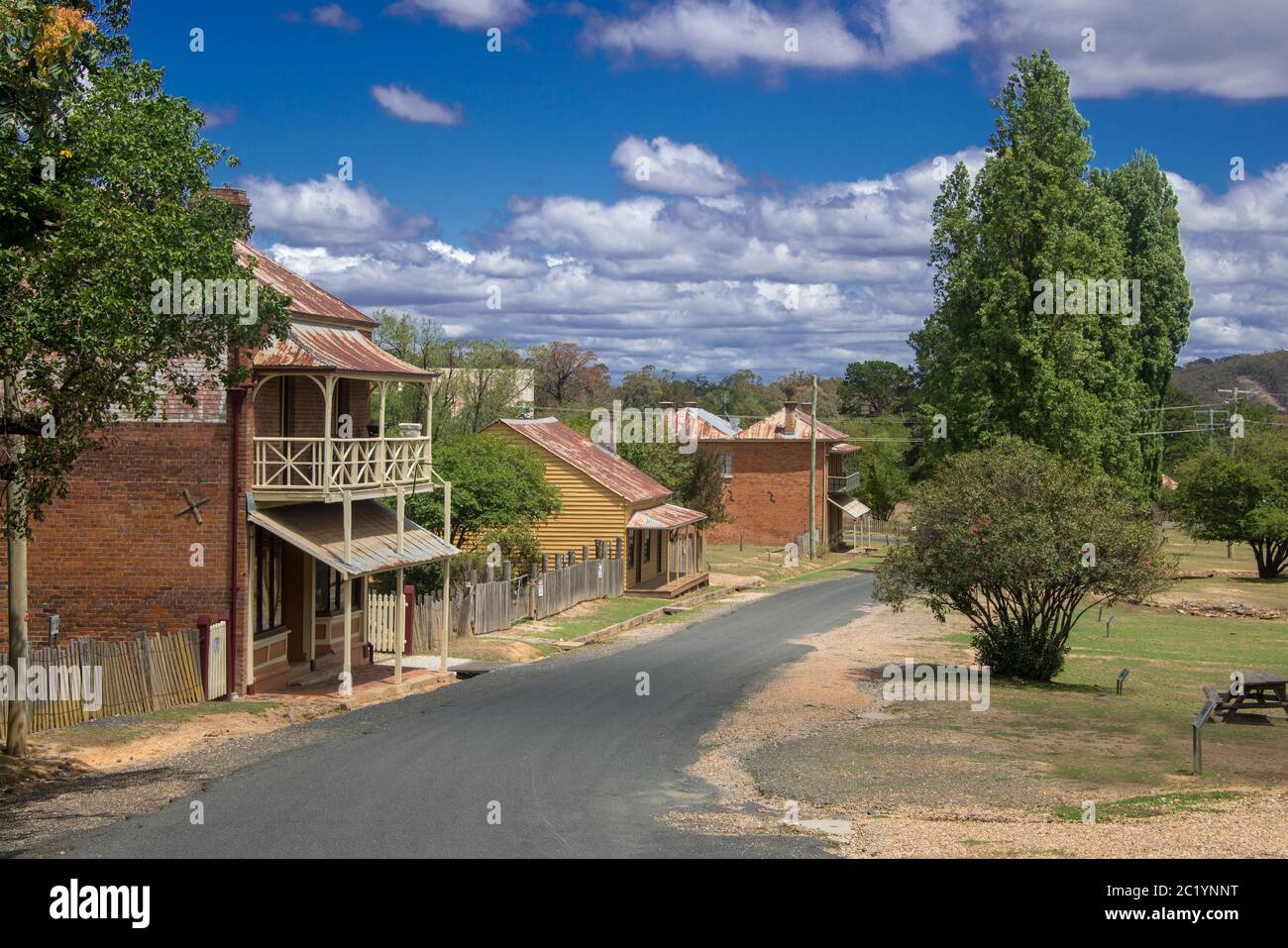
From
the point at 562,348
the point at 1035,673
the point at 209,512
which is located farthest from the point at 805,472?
the point at 209,512

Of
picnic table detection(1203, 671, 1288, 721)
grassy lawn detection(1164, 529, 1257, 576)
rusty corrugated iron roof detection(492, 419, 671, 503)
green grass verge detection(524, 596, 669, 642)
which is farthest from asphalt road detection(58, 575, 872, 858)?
grassy lawn detection(1164, 529, 1257, 576)

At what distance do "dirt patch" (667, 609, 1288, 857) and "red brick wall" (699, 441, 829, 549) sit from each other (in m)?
46.2

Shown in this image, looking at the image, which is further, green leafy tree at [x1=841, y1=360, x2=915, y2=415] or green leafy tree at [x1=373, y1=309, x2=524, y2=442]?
green leafy tree at [x1=841, y1=360, x2=915, y2=415]

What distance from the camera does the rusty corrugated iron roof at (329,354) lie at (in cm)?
2206

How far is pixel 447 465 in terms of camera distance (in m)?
37.5

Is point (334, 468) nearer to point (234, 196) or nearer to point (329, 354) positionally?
point (329, 354)

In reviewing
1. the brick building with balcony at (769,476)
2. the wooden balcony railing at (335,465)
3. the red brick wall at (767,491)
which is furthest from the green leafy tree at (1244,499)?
the wooden balcony railing at (335,465)

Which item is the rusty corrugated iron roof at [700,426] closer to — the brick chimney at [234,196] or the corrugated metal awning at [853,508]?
the corrugated metal awning at [853,508]

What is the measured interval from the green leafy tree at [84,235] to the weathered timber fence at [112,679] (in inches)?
131

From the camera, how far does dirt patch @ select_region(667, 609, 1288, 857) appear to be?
A: 12.0 meters

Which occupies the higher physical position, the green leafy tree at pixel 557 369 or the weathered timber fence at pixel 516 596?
the green leafy tree at pixel 557 369

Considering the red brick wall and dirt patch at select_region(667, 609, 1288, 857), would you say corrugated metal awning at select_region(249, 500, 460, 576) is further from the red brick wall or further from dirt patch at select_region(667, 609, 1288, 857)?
the red brick wall

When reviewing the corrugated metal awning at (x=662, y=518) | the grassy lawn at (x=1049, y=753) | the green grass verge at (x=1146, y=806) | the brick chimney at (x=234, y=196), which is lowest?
the grassy lawn at (x=1049, y=753)

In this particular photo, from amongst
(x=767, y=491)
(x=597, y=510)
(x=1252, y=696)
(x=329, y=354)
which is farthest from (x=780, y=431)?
(x=329, y=354)
